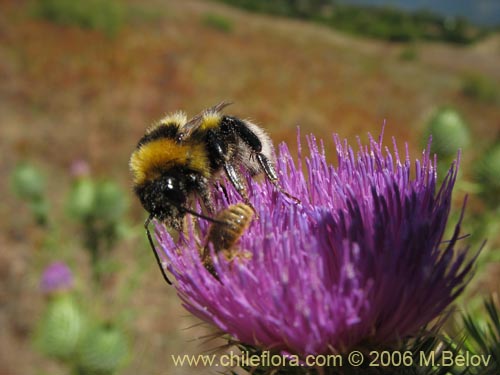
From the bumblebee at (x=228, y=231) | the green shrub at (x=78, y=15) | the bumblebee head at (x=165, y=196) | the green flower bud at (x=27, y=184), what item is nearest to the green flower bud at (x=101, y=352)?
the bumblebee head at (x=165, y=196)

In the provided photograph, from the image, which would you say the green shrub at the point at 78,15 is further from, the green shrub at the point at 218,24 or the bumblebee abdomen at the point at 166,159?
the bumblebee abdomen at the point at 166,159

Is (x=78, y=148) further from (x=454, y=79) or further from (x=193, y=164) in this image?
(x=454, y=79)

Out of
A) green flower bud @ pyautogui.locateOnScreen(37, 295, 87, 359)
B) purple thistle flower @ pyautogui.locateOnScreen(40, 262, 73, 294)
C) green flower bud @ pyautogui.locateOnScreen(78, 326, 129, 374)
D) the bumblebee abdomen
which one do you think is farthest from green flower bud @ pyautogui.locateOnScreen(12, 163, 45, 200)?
the bumblebee abdomen

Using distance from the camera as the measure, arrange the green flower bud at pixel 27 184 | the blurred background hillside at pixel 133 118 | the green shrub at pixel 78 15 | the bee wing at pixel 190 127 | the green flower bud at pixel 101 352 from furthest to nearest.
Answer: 1. the green shrub at pixel 78 15
2. the green flower bud at pixel 27 184
3. the blurred background hillside at pixel 133 118
4. the green flower bud at pixel 101 352
5. the bee wing at pixel 190 127

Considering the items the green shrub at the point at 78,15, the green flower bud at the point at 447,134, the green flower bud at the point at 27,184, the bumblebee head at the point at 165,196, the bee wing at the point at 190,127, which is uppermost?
the green shrub at the point at 78,15

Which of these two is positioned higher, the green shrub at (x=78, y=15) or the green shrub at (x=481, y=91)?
the green shrub at (x=78, y=15)

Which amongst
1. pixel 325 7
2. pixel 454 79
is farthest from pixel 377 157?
pixel 325 7
